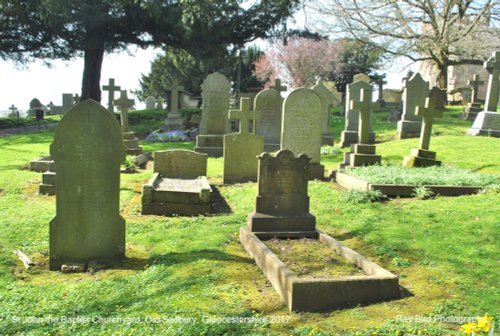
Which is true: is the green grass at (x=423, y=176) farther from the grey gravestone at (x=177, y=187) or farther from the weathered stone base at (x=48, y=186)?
the weathered stone base at (x=48, y=186)

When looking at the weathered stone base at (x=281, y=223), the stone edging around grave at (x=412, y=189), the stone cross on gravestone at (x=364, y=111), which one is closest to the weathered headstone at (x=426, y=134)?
the stone cross on gravestone at (x=364, y=111)

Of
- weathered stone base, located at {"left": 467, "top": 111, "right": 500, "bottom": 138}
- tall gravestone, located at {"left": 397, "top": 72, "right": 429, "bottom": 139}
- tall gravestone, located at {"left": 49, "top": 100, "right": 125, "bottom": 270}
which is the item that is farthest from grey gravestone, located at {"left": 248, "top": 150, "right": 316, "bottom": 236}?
tall gravestone, located at {"left": 397, "top": 72, "right": 429, "bottom": 139}

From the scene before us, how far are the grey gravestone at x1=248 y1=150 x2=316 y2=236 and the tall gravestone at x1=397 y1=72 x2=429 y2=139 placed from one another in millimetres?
11975

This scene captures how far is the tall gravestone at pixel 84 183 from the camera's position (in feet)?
19.0

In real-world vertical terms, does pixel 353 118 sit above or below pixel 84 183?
above

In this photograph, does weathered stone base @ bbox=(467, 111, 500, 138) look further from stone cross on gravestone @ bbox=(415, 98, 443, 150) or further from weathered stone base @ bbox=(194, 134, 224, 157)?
weathered stone base @ bbox=(194, 134, 224, 157)

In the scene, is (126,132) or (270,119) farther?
(126,132)

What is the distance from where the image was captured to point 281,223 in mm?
6832

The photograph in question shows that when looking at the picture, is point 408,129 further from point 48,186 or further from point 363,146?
point 48,186

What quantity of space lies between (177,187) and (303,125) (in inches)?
148

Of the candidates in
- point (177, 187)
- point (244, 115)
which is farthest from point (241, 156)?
point (177, 187)

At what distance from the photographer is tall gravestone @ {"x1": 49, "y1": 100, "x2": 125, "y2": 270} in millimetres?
5781

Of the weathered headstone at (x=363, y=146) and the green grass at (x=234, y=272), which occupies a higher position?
the weathered headstone at (x=363, y=146)

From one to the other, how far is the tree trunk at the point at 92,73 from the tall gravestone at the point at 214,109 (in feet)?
42.7
